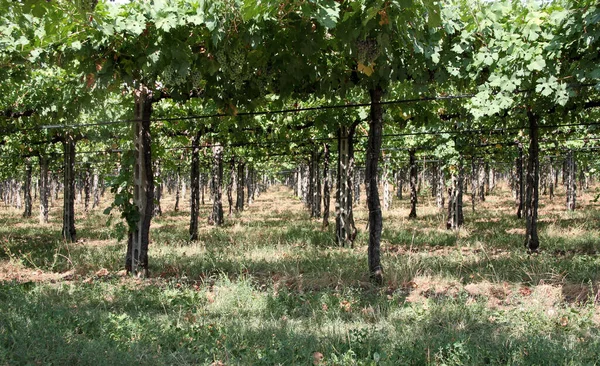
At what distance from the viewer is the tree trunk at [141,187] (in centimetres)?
778

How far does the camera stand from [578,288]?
635cm

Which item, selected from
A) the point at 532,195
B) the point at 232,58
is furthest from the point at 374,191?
the point at 532,195

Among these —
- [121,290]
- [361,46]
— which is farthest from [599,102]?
[121,290]

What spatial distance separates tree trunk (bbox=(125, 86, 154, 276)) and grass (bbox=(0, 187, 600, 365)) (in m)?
0.46

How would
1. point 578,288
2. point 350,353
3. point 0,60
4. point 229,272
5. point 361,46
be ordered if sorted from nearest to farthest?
1. point 350,353
2. point 361,46
3. point 578,288
4. point 0,60
5. point 229,272

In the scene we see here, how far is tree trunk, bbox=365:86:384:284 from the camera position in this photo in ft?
21.5

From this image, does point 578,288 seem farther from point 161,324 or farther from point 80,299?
point 80,299

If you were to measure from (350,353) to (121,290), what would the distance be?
4193mm

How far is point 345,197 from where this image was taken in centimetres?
1138

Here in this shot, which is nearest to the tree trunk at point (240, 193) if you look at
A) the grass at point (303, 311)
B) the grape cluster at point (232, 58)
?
the grass at point (303, 311)

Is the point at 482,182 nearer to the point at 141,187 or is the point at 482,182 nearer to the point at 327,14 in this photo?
the point at 141,187

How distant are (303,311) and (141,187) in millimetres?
4042

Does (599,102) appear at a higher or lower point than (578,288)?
higher

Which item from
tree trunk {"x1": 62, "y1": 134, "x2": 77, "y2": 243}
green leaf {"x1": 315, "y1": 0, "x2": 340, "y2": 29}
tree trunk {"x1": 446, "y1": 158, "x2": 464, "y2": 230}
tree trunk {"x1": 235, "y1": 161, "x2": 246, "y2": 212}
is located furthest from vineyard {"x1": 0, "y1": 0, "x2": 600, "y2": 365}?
tree trunk {"x1": 235, "y1": 161, "x2": 246, "y2": 212}
